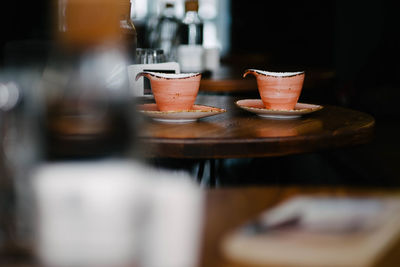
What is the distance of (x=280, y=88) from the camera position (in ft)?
3.93

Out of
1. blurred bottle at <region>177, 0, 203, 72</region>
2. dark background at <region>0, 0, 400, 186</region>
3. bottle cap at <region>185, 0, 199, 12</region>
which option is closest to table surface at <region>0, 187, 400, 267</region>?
dark background at <region>0, 0, 400, 186</region>

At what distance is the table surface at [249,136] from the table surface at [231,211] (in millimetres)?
310

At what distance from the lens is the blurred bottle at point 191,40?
255 centimetres

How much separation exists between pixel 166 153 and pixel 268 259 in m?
0.57

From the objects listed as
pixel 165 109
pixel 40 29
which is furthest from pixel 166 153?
pixel 40 29

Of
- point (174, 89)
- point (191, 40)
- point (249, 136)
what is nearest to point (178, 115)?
point (174, 89)

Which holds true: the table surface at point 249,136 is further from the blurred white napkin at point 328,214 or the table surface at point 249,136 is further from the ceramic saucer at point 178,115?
the blurred white napkin at point 328,214

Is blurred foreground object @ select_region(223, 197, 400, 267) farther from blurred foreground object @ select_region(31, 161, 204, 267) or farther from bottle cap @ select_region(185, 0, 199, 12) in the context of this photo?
bottle cap @ select_region(185, 0, 199, 12)

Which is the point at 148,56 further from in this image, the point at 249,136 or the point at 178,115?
the point at 249,136

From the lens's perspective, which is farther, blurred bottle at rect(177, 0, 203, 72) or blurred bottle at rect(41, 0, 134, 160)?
blurred bottle at rect(177, 0, 203, 72)

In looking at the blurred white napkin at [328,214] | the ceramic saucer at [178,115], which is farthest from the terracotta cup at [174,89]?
the blurred white napkin at [328,214]

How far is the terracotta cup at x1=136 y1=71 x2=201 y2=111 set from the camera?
1.15 meters

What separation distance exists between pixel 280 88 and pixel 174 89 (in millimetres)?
235

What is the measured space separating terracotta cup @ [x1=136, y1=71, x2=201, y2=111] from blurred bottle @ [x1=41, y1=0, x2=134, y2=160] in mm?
701
